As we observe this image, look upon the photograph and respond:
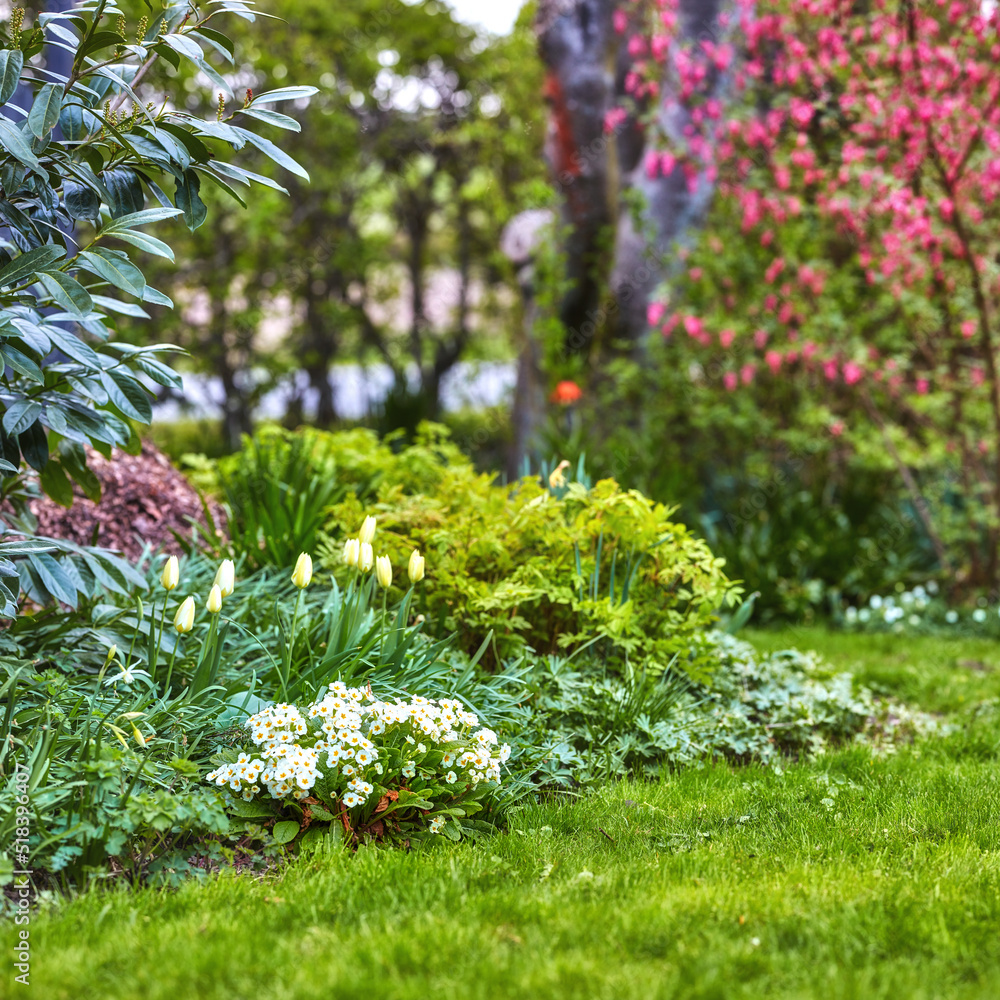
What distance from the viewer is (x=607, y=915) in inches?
89.7

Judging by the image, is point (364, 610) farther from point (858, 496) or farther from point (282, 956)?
point (858, 496)

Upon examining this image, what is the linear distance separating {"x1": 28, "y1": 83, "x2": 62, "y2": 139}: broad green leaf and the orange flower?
18.4 feet

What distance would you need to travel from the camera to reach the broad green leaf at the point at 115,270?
8.43 ft

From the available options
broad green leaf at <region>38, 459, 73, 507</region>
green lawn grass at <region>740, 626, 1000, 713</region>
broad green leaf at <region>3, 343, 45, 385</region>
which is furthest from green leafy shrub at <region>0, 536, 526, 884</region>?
green lawn grass at <region>740, 626, 1000, 713</region>

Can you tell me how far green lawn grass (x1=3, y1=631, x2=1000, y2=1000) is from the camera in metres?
1.99

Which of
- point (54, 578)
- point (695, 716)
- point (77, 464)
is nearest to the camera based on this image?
point (54, 578)

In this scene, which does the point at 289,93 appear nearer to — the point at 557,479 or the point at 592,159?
the point at 557,479

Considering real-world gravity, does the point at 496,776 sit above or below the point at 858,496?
below

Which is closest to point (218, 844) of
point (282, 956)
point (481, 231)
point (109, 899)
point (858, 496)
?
point (109, 899)

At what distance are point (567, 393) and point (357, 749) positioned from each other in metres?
5.47

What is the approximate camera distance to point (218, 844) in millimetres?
2592

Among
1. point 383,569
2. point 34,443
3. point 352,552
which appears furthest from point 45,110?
point 383,569

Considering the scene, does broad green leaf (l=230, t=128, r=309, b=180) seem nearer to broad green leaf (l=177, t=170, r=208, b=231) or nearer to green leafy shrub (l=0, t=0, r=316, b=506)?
green leafy shrub (l=0, t=0, r=316, b=506)

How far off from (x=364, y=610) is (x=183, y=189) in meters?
1.52
